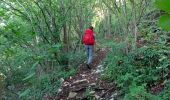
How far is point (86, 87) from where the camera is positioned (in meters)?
9.55

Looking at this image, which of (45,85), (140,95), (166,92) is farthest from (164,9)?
(45,85)

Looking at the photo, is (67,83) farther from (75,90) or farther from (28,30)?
(28,30)

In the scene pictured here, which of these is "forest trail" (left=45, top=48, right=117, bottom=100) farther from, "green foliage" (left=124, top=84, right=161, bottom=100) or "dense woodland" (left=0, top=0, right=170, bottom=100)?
"green foliage" (left=124, top=84, right=161, bottom=100)

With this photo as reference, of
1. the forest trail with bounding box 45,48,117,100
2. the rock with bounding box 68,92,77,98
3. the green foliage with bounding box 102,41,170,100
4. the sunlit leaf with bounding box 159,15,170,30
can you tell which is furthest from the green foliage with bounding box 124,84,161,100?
the sunlit leaf with bounding box 159,15,170,30

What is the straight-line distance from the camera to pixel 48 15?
11.7m

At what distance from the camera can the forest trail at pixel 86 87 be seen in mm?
8891

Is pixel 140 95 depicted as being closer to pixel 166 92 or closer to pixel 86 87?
pixel 166 92

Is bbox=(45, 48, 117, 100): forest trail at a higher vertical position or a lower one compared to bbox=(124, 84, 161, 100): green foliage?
lower

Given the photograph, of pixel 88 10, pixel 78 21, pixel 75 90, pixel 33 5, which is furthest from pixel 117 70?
pixel 88 10

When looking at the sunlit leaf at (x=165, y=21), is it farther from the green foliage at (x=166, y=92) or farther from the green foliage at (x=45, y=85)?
the green foliage at (x=45, y=85)

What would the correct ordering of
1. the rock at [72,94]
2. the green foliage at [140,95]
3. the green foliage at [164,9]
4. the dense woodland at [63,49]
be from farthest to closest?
the rock at [72,94], the dense woodland at [63,49], the green foliage at [140,95], the green foliage at [164,9]

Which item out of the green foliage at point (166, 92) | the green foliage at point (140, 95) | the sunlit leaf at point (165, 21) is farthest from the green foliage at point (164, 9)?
the green foliage at point (166, 92)

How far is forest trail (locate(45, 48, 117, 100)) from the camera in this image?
29.2ft

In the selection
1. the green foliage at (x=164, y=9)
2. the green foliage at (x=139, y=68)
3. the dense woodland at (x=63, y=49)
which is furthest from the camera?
the dense woodland at (x=63, y=49)
